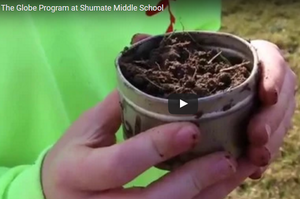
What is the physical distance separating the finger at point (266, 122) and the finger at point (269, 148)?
0.05 ft

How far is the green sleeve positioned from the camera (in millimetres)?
701

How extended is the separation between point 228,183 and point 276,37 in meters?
1.22

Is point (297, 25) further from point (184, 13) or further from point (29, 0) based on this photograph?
point (29, 0)

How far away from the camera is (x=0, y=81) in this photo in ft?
2.76

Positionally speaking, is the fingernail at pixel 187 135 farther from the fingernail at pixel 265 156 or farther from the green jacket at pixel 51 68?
the green jacket at pixel 51 68

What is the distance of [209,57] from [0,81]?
1.15 ft

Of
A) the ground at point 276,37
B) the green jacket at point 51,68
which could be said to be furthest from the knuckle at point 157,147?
the ground at point 276,37

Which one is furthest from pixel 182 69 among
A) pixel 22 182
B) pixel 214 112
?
pixel 22 182

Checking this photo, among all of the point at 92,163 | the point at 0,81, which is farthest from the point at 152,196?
the point at 0,81

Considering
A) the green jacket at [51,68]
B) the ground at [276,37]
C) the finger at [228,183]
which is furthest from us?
the ground at [276,37]

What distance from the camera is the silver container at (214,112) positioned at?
0.54m

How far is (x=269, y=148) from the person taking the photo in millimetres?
635

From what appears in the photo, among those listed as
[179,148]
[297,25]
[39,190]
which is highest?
[179,148]

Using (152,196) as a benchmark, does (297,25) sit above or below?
below
